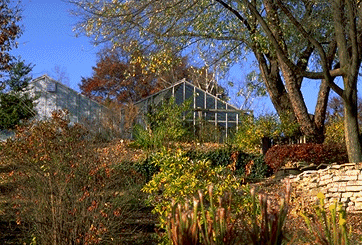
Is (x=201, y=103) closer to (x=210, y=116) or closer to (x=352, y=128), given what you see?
(x=210, y=116)

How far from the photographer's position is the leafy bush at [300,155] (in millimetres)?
13914

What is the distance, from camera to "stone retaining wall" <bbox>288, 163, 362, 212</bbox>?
34.8 feet

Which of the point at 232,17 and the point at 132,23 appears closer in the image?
the point at 132,23

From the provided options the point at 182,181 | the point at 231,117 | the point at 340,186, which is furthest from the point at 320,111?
the point at 182,181

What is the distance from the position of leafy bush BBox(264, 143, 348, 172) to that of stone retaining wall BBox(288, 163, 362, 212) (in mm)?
2716

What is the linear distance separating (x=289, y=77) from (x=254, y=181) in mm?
5650

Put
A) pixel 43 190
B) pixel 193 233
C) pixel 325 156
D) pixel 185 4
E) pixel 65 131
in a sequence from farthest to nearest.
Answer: pixel 185 4, pixel 325 156, pixel 65 131, pixel 43 190, pixel 193 233

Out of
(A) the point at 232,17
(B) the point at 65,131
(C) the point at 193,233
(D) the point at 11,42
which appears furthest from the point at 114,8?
(C) the point at 193,233

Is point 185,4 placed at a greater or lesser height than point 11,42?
greater

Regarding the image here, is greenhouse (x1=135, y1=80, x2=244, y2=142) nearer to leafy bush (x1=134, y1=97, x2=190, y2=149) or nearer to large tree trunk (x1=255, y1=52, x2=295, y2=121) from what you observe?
leafy bush (x1=134, y1=97, x2=190, y2=149)

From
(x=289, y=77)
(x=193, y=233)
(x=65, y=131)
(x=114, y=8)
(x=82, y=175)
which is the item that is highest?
(x=114, y=8)

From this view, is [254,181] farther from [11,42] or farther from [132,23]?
[11,42]

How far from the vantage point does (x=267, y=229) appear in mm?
3588

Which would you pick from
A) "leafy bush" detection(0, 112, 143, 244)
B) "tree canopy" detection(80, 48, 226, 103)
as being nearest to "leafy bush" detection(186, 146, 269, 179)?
"leafy bush" detection(0, 112, 143, 244)
